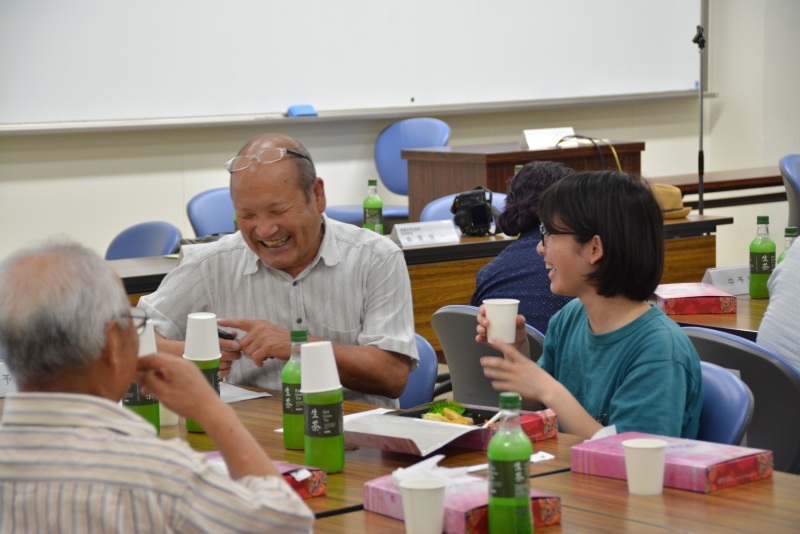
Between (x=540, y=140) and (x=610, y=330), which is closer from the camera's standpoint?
(x=610, y=330)

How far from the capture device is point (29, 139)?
6051 mm

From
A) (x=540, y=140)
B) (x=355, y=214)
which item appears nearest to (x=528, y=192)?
(x=540, y=140)

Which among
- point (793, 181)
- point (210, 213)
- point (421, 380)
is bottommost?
point (421, 380)

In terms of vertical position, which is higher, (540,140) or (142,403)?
(540,140)

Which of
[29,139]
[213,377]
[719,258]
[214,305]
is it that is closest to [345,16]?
[29,139]

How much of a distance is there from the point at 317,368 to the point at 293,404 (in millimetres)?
239

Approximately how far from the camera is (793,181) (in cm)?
559

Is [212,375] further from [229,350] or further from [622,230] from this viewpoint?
[622,230]

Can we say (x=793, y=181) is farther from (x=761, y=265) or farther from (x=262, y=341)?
(x=262, y=341)

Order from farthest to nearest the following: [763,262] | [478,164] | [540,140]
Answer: [540,140] → [478,164] → [763,262]

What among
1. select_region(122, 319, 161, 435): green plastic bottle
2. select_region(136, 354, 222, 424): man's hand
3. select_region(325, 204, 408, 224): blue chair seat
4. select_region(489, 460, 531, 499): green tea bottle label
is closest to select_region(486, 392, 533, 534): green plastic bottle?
select_region(489, 460, 531, 499): green tea bottle label

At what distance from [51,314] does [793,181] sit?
5.18 m

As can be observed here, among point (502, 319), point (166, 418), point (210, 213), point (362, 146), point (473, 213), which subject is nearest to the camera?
point (502, 319)

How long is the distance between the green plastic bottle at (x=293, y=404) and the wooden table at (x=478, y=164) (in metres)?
3.75
